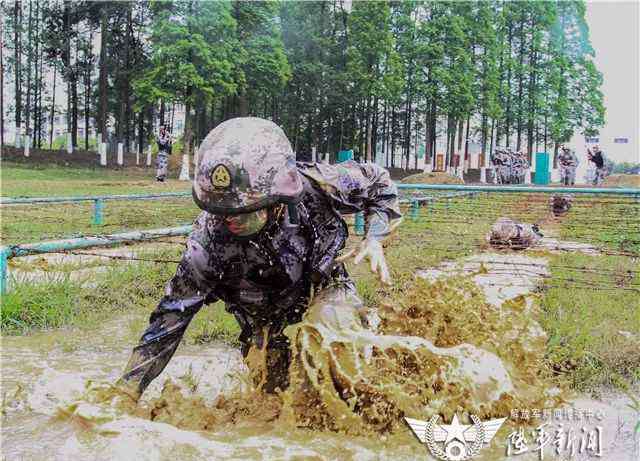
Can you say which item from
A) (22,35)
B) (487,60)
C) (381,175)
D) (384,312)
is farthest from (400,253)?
(22,35)

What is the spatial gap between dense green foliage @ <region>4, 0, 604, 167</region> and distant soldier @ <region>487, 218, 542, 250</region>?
18668mm

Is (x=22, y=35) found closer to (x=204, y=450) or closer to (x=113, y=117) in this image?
(x=113, y=117)

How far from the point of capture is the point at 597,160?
2353 cm

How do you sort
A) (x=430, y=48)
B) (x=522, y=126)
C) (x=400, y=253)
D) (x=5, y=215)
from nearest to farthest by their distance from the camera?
(x=400, y=253)
(x=5, y=215)
(x=430, y=48)
(x=522, y=126)

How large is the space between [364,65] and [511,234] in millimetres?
24035

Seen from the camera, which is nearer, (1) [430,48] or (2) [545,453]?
(2) [545,453]

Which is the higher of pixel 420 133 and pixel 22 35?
pixel 22 35

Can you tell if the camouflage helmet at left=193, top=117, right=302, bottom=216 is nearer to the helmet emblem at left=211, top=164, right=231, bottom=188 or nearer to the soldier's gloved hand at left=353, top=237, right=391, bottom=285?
the helmet emblem at left=211, top=164, right=231, bottom=188

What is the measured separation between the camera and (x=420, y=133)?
4388cm

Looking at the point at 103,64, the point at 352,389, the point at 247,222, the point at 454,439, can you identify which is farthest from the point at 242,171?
the point at 103,64

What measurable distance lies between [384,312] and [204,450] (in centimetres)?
156

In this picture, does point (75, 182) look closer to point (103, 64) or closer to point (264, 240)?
point (103, 64)

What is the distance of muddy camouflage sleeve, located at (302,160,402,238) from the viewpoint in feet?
9.80

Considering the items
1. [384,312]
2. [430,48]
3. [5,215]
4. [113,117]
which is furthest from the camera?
[113,117]
